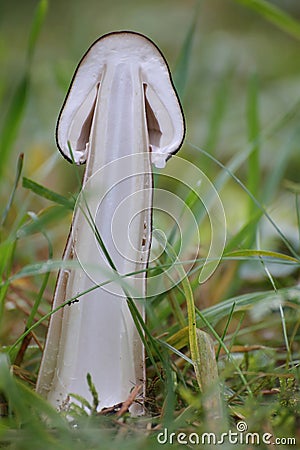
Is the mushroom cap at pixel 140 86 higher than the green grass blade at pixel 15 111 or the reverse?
the reverse

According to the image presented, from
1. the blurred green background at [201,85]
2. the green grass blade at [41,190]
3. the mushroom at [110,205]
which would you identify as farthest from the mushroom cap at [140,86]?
the blurred green background at [201,85]

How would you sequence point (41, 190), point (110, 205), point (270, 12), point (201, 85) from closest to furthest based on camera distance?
1. point (110, 205)
2. point (41, 190)
3. point (270, 12)
4. point (201, 85)

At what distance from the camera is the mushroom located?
0.78 meters

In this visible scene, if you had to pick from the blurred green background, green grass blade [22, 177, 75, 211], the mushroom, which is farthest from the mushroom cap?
the blurred green background

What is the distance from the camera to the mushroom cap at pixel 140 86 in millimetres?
810

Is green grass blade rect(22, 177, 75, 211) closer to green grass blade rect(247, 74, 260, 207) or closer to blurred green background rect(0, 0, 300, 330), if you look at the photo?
blurred green background rect(0, 0, 300, 330)

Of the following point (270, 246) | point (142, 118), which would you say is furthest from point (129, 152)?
point (270, 246)

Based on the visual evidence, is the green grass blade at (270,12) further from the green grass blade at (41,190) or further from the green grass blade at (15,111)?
the green grass blade at (41,190)

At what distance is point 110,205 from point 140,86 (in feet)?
0.51

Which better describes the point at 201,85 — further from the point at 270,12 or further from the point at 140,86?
the point at 140,86

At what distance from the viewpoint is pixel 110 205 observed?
811mm

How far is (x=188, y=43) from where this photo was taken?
1240 mm

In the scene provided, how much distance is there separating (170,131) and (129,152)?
2.4 inches

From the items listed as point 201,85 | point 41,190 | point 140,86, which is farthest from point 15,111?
point 201,85
